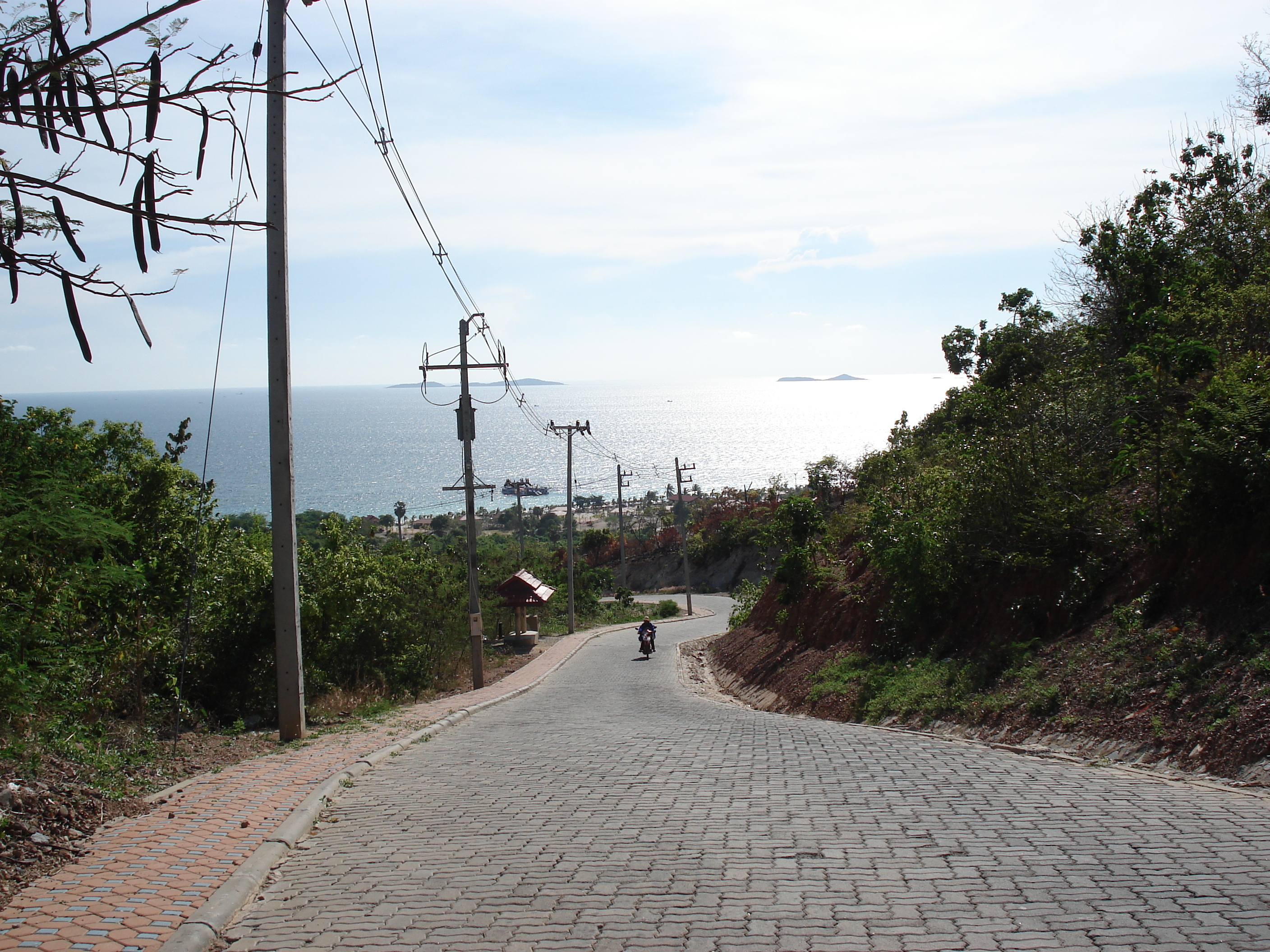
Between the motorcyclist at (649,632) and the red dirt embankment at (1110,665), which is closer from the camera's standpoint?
the red dirt embankment at (1110,665)

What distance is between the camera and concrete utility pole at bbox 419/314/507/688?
21484 mm

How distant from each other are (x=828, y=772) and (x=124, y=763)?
21.2 ft

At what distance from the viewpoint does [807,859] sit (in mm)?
5867

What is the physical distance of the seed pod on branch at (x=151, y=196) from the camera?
3.44 meters

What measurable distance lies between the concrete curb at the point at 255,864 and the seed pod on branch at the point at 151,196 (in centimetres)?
361

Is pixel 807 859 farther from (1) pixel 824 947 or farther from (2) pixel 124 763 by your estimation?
(2) pixel 124 763

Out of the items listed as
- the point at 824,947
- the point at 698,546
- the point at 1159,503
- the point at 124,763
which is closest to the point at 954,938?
the point at 824,947

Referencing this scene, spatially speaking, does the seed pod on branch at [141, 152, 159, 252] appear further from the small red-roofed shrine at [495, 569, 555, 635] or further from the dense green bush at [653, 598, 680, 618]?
the dense green bush at [653, 598, 680, 618]

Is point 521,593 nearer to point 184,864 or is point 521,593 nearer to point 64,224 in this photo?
point 184,864

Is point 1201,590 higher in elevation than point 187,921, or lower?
higher

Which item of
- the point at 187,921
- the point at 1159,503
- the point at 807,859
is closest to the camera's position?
the point at 187,921

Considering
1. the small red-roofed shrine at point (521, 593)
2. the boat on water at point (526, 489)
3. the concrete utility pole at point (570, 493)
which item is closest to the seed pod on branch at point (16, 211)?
the small red-roofed shrine at point (521, 593)

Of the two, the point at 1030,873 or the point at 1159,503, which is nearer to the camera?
the point at 1030,873

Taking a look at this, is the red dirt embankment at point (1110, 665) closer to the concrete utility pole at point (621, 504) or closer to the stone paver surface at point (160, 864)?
the stone paver surface at point (160, 864)
